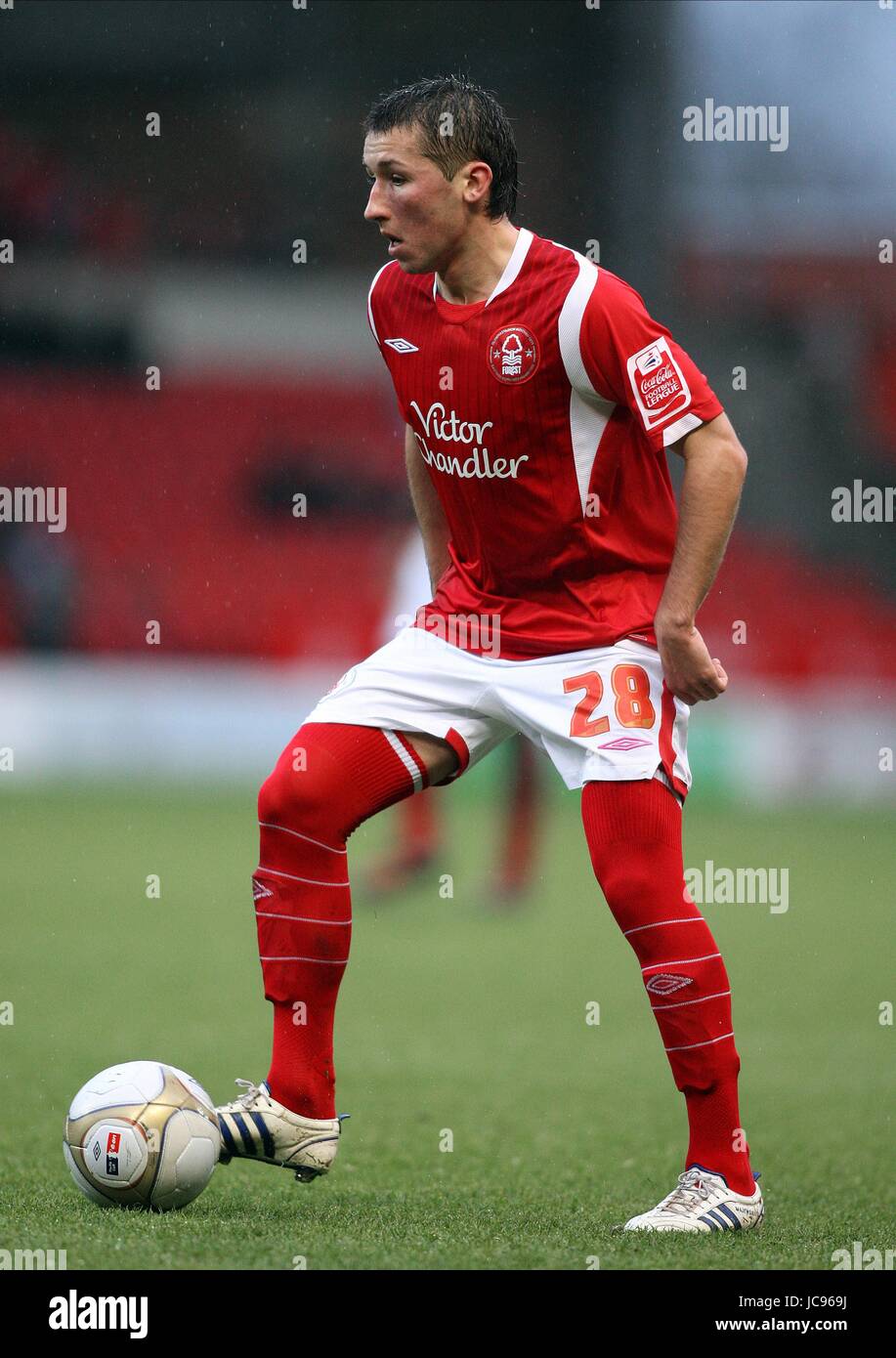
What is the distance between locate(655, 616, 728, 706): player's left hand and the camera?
327 centimetres

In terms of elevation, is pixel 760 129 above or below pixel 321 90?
above

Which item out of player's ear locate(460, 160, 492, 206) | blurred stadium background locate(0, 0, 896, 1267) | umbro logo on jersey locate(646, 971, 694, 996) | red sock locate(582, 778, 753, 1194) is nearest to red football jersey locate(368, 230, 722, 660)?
player's ear locate(460, 160, 492, 206)

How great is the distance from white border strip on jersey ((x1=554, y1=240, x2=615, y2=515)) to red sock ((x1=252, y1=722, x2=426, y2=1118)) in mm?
634

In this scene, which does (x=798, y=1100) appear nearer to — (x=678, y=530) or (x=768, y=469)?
(x=678, y=530)

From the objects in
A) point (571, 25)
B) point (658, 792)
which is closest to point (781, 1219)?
point (658, 792)

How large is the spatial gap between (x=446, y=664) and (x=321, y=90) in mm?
15312

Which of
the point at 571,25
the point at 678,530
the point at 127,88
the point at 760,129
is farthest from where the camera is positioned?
the point at 760,129

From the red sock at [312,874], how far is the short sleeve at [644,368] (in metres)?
0.78

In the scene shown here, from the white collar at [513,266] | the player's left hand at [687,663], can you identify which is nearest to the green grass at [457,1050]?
the player's left hand at [687,663]

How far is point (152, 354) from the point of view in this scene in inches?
761

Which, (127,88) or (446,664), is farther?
(127,88)

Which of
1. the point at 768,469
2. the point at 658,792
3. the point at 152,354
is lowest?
the point at 658,792

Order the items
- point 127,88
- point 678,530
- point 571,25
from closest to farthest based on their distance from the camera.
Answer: point 678,530 → point 571,25 → point 127,88

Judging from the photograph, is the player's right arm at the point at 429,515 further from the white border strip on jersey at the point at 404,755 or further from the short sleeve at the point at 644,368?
the short sleeve at the point at 644,368
